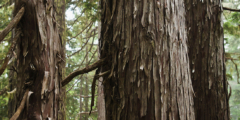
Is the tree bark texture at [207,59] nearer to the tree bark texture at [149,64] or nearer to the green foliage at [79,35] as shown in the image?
the tree bark texture at [149,64]

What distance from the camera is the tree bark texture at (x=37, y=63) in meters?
1.60

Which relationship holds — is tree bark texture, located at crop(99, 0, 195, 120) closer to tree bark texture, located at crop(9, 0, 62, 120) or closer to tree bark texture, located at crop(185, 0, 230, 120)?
tree bark texture, located at crop(9, 0, 62, 120)

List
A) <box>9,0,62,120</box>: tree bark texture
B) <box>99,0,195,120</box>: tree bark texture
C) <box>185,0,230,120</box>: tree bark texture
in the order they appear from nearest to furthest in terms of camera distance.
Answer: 1. <box>99,0,195,120</box>: tree bark texture
2. <box>9,0,62,120</box>: tree bark texture
3. <box>185,0,230,120</box>: tree bark texture

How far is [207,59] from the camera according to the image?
97.3 inches

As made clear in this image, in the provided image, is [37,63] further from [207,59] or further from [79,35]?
[79,35]

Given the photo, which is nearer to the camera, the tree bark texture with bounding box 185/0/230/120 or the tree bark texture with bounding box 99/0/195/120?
the tree bark texture with bounding box 99/0/195/120

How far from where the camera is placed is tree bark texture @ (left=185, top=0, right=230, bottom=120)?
242 cm

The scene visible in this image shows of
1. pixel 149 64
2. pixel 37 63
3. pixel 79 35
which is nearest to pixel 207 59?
pixel 149 64

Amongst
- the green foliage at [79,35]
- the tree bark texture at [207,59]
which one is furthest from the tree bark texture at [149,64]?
the green foliage at [79,35]

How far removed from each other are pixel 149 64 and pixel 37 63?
92 centimetres

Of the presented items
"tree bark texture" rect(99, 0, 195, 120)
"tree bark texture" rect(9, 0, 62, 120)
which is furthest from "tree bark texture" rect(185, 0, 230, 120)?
"tree bark texture" rect(9, 0, 62, 120)

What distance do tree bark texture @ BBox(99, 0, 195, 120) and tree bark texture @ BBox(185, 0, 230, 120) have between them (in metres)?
1.01

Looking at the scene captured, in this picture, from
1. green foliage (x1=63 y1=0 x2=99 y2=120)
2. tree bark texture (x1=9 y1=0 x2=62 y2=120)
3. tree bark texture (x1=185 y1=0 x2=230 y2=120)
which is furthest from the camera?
green foliage (x1=63 y1=0 x2=99 y2=120)

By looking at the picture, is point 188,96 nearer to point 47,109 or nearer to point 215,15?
point 47,109
